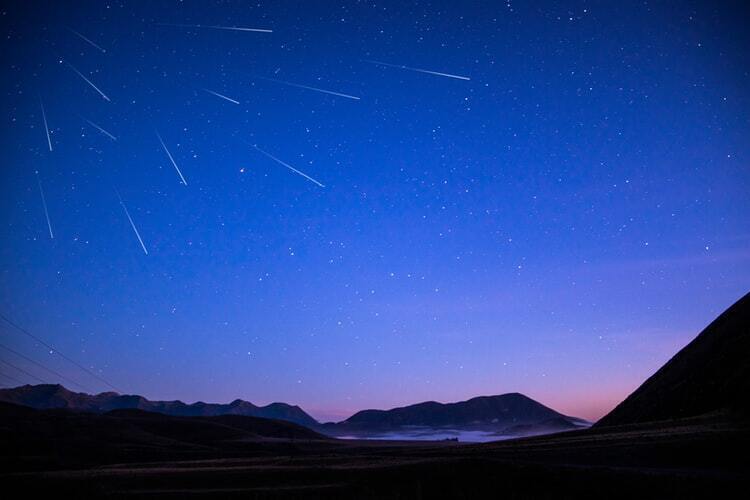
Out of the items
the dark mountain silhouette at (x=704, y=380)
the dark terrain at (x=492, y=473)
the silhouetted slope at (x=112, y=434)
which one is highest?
the dark mountain silhouette at (x=704, y=380)

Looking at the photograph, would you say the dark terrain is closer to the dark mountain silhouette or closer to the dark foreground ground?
the dark foreground ground

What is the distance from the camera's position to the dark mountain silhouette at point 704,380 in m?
49.8

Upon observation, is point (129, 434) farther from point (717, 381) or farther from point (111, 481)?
point (717, 381)

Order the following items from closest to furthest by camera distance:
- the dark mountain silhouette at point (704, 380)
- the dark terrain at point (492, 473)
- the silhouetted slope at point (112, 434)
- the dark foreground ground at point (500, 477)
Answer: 1. the dark foreground ground at point (500, 477)
2. the dark terrain at point (492, 473)
3. the dark mountain silhouette at point (704, 380)
4. the silhouetted slope at point (112, 434)

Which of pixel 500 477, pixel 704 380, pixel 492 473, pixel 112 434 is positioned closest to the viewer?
pixel 500 477

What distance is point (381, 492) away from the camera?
71.1 feet

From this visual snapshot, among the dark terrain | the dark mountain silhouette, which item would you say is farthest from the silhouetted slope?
the dark mountain silhouette

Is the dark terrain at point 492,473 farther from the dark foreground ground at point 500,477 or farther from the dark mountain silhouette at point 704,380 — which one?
the dark mountain silhouette at point 704,380

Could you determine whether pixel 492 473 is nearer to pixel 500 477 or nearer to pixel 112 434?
pixel 500 477

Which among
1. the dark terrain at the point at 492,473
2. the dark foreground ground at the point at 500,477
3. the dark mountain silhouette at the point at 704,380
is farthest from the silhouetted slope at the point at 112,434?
the dark mountain silhouette at the point at 704,380

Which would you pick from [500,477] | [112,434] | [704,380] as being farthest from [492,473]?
[112,434]

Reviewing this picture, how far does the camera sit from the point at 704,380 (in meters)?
57.1

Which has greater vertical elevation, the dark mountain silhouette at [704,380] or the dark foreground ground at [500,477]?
the dark mountain silhouette at [704,380]

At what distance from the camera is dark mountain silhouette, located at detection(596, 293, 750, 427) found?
4978 centimetres
